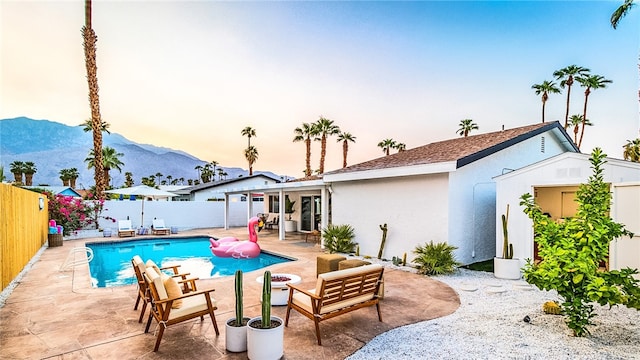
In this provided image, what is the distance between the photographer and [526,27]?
42.7ft

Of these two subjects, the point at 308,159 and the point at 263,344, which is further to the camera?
the point at 308,159

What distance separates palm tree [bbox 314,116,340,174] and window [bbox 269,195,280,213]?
Answer: 12.4 metres

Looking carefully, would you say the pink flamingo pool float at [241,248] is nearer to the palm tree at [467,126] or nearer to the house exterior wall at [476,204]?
the house exterior wall at [476,204]

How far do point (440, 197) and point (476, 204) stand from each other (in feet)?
5.03

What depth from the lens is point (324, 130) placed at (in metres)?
34.7

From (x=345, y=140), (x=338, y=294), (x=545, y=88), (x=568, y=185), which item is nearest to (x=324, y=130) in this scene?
(x=345, y=140)

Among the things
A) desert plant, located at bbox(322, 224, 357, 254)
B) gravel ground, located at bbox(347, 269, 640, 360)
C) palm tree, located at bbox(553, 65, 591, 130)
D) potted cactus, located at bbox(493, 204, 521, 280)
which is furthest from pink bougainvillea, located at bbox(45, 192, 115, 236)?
palm tree, located at bbox(553, 65, 591, 130)

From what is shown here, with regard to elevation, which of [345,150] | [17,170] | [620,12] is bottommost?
[17,170]

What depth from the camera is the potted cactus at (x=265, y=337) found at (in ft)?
13.1

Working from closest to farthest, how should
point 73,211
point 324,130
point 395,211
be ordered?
point 395,211
point 73,211
point 324,130

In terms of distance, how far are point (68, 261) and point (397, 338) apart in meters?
11.4

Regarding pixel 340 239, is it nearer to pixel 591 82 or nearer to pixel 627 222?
pixel 627 222

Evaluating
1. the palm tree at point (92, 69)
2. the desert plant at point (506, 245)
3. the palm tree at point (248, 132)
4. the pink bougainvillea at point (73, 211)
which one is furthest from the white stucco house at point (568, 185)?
the palm tree at point (248, 132)

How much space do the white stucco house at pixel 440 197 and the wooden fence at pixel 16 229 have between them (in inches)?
383
